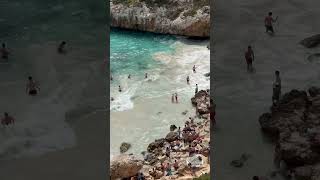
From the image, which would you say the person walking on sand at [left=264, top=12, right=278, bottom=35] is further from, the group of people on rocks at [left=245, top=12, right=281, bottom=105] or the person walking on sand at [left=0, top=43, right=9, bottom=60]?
the person walking on sand at [left=0, top=43, right=9, bottom=60]

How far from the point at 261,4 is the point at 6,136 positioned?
11.9 metres

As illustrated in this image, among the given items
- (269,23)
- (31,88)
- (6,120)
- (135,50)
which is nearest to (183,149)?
(269,23)

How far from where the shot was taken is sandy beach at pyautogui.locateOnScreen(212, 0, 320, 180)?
13.8m

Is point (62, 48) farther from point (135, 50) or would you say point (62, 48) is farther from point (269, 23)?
point (135, 50)

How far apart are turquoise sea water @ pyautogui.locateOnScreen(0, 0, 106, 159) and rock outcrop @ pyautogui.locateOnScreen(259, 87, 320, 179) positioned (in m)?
5.63

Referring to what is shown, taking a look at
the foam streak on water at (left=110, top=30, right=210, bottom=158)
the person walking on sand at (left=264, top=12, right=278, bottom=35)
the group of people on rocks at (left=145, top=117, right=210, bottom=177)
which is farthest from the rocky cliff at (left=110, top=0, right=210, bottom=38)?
the group of people on rocks at (left=145, top=117, right=210, bottom=177)

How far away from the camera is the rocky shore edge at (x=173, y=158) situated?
56.9ft

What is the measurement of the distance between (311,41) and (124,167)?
7570mm

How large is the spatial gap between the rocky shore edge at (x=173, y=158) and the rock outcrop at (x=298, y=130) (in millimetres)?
1958

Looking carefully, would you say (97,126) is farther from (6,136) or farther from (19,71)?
(19,71)

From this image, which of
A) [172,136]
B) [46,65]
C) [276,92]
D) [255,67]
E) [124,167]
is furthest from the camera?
[46,65]

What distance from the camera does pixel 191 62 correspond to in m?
30.5

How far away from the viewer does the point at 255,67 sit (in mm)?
17859

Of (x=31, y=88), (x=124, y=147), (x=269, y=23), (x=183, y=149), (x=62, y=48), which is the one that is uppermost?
(x=269, y=23)
